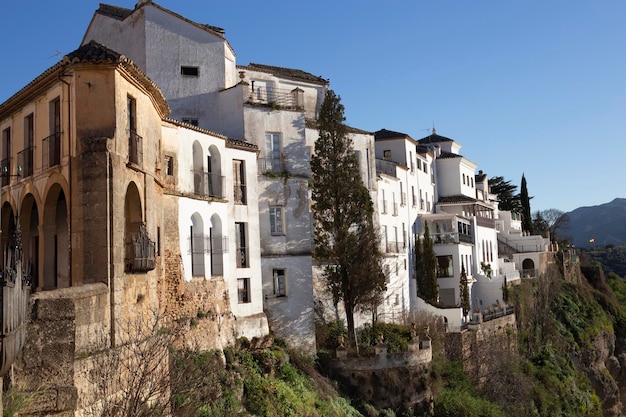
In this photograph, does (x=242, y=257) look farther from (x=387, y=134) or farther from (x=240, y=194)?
(x=387, y=134)

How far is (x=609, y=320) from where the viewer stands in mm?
64250

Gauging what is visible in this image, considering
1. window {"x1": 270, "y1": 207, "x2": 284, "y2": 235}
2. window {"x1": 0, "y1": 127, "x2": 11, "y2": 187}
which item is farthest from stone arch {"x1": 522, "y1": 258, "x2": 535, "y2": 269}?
window {"x1": 0, "y1": 127, "x2": 11, "y2": 187}

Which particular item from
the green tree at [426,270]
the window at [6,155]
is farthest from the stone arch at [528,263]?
the window at [6,155]

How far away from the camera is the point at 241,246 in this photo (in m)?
27.6

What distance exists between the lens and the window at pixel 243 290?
27.0m

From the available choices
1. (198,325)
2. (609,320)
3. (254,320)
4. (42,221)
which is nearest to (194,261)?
(198,325)

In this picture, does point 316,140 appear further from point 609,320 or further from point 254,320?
point 609,320

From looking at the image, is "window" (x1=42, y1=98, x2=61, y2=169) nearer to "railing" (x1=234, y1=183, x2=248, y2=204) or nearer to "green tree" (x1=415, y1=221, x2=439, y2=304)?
"railing" (x1=234, y1=183, x2=248, y2=204)

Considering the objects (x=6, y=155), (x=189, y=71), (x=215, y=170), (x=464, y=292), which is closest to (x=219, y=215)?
(x=215, y=170)

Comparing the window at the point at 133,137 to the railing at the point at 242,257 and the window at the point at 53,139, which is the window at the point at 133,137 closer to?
the window at the point at 53,139

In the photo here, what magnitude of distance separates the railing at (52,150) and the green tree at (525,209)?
68.7 meters

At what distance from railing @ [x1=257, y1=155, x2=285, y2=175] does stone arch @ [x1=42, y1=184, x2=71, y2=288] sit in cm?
1285

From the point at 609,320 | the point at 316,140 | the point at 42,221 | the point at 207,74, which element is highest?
the point at 207,74

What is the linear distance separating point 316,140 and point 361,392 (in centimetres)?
1238
